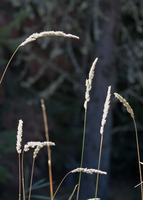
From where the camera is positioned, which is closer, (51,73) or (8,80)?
(8,80)

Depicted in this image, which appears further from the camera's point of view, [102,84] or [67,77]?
[67,77]

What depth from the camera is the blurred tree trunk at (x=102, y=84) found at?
21.9ft

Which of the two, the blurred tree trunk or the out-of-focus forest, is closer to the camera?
the out-of-focus forest

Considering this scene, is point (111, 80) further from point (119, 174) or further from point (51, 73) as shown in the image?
point (119, 174)

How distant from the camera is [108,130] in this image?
6969mm

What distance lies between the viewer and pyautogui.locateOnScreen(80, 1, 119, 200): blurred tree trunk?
666 centimetres

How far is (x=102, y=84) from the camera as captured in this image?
6727mm

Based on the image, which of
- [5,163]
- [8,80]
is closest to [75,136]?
[8,80]

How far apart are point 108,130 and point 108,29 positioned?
1923 millimetres

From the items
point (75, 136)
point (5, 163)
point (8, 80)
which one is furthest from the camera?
point (75, 136)

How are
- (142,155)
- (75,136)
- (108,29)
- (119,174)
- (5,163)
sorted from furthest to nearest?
(119,174) → (142,155) → (75,136) → (108,29) → (5,163)

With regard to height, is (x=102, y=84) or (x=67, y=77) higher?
(x=67, y=77)

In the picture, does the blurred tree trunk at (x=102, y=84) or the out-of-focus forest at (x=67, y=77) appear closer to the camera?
the out-of-focus forest at (x=67, y=77)

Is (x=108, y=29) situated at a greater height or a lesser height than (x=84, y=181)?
greater
